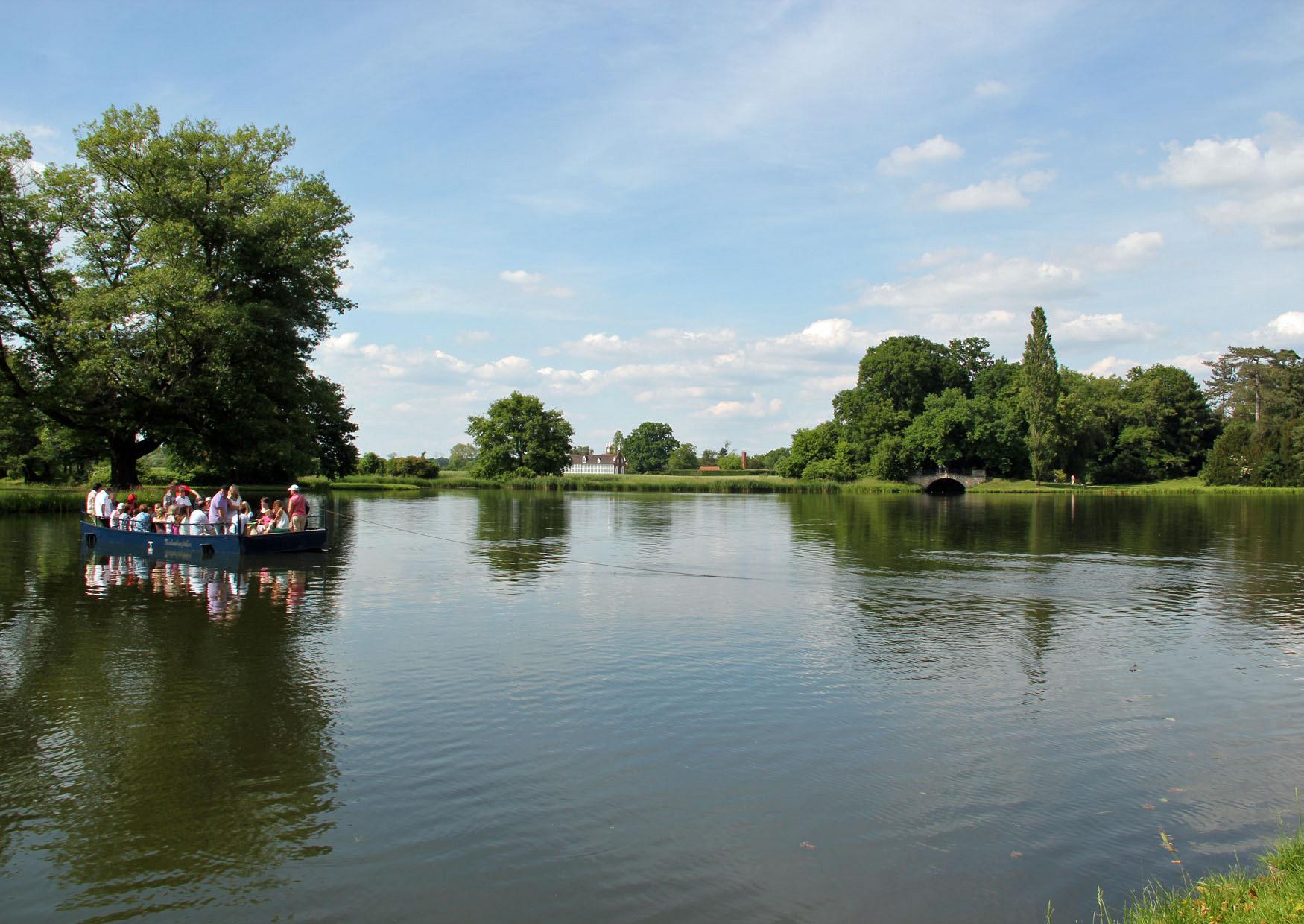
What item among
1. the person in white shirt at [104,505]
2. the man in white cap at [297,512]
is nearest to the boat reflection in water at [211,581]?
the man in white cap at [297,512]

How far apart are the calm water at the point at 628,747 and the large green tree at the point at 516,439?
9211cm

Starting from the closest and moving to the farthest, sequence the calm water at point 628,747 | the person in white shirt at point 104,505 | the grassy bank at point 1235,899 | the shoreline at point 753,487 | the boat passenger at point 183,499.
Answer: the grassy bank at point 1235,899 → the calm water at point 628,747 → the person in white shirt at point 104,505 → the boat passenger at point 183,499 → the shoreline at point 753,487

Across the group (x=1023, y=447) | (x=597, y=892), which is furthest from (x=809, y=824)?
(x=1023, y=447)

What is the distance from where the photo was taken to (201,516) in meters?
27.5

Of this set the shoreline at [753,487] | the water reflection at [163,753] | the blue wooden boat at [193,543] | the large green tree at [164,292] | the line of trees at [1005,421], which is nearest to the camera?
the water reflection at [163,753]

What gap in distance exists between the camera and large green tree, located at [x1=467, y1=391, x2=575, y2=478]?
11444 centimetres

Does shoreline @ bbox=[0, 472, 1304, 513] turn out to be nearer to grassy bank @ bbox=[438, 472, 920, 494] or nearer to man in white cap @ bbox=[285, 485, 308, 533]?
grassy bank @ bbox=[438, 472, 920, 494]

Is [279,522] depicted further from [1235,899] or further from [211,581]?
[1235,899]

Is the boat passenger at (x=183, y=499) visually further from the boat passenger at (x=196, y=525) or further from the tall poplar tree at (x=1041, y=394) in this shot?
the tall poplar tree at (x=1041, y=394)

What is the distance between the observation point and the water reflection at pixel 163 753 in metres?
6.86

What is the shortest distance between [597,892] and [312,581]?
1809cm

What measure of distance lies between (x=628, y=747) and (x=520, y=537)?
92.1ft

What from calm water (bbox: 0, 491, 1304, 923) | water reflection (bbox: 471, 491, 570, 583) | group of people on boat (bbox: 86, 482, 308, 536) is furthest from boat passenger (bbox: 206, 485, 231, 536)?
water reflection (bbox: 471, 491, 570, 583)

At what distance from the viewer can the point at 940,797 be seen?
848cm
